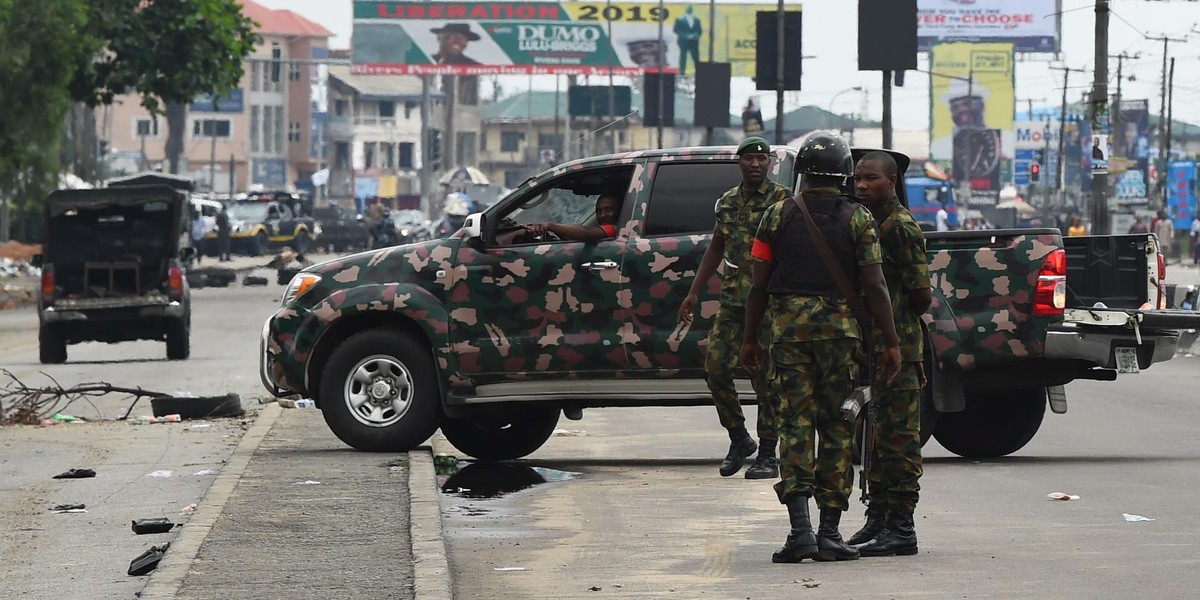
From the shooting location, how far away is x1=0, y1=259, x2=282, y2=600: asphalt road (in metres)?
8.95

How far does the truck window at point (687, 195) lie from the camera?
39.1 ft

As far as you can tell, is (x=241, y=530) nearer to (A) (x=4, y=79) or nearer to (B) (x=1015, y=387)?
(B) (x=1015, y=387)

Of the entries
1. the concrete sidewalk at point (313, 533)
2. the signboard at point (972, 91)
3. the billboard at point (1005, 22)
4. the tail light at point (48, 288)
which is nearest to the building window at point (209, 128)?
the signboard at point (972, 91)

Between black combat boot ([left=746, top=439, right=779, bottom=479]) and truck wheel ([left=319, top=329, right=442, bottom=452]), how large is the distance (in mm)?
2086

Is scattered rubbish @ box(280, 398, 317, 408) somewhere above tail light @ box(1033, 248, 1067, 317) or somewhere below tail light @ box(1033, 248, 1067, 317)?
below

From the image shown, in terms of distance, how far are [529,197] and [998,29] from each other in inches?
4107

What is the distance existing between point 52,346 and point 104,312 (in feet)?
2.54

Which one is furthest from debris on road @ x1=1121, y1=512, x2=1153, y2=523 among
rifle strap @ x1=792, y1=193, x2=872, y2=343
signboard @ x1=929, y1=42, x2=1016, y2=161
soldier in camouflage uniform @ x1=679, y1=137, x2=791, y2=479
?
signboard @ x1=929, y1=42, x2=1016, y2=161

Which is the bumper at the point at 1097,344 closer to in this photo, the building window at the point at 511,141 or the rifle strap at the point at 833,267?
the rifle strap at the point at 833,267

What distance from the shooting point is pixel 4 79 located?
3556 centimetres

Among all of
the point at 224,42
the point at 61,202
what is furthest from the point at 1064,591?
the point at 224,42

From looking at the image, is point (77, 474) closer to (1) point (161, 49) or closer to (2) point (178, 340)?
(2) point (178, 340)

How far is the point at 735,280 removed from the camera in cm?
1076

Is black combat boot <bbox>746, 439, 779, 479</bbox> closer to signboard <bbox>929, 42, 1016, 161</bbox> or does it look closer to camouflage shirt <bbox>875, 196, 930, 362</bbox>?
camouflage shirt <bbox>875, 196, 930, 362</bbox>
